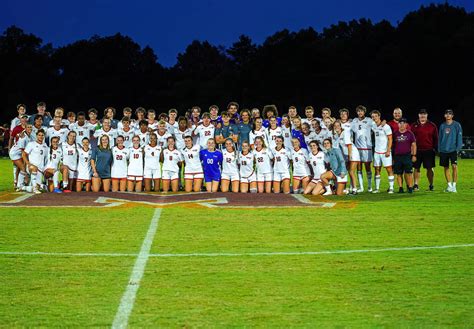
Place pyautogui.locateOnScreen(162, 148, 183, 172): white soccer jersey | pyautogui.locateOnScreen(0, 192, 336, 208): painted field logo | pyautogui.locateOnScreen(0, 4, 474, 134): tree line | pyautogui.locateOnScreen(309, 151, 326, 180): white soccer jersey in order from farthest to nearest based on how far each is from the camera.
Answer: pyautogui.locateOnScreen(0, 4, 474, 134): tree line < pyautogui.locateOnScreen(162, 148, 183, 172): white soccer jersey < pyautogui.locateOnScreen(309, 151, 326, 180): white soccer jersey < pyautogui.locateOnScreen(0, 192, 336, 208): painted field logo

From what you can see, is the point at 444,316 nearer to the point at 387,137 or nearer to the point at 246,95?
the point at 387,137

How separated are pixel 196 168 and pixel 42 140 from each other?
361cm

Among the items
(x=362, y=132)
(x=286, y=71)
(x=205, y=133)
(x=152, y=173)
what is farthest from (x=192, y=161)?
(x=286, y=71)

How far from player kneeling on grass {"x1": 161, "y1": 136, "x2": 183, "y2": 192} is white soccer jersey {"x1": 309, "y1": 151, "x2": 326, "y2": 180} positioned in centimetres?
317

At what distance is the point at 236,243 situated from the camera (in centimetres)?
1131

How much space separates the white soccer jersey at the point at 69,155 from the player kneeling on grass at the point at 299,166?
5043 mm

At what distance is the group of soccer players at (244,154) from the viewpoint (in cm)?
1942

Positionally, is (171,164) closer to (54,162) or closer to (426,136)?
(54,162)

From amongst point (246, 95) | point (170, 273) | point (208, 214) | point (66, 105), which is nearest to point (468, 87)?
point (246, 95)

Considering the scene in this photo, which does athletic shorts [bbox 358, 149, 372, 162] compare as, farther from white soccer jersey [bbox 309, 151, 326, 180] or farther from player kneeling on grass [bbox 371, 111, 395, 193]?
white soccer jersey [bbox 309, 151, 326, 180]

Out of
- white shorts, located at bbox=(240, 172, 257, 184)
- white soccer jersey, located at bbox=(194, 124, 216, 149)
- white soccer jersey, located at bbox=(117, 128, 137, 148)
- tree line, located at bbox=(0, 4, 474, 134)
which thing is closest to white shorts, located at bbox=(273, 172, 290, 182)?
white shorts, located at bbox=(240, 172, 257, 184)

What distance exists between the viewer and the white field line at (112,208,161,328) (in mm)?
6867

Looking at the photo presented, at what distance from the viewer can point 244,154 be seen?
20.0m

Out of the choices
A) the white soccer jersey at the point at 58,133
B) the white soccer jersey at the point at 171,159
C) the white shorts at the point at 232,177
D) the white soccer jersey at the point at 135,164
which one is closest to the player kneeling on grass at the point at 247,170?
the white shorts at the point at 232,177
